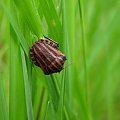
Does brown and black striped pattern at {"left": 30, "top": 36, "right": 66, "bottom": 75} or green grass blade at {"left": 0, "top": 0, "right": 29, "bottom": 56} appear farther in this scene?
brown and black striped pattern at {"left": 30, "top": 36, "right": 66, "bottom": 75}

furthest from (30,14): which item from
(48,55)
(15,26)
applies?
(48,55)

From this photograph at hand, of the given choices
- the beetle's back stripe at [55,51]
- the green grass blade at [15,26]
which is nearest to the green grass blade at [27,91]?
the green grass blade at [15,26]

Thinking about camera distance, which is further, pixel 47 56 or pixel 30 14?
pixel 47 56

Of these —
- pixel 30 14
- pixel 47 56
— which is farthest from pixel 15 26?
pixel 47 56

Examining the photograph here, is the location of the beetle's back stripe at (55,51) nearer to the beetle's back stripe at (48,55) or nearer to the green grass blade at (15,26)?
the beetle's back stripe at (48,55)

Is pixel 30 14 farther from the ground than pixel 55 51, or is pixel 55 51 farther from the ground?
pixel 30 14

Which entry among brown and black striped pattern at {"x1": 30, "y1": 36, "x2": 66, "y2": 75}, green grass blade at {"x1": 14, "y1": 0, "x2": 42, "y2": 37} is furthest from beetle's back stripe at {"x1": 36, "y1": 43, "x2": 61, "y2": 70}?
green grass blade at {"x1": 14, "y1": 0, "x2": 42, "y2": 37}

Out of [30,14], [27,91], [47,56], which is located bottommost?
[27,91]

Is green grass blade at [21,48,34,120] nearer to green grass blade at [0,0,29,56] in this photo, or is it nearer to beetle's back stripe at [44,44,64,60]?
green grass blade at [0,0,29,56]

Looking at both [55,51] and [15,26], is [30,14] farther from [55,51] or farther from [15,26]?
[55,51]
